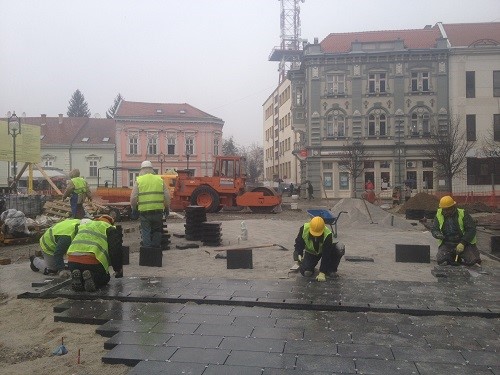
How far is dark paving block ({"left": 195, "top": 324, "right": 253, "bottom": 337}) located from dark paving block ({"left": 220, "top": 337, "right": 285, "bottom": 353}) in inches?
6.4

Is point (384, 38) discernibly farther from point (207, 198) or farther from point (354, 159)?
point (207, 198)

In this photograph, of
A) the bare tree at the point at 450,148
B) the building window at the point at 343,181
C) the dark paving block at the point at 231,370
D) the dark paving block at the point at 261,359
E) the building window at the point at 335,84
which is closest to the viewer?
the dark paving block at the point at 231,370

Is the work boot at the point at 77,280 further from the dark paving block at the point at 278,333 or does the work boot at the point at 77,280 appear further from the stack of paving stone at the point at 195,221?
the stack of paving stone at the point at 195,221

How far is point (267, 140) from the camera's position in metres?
70.9

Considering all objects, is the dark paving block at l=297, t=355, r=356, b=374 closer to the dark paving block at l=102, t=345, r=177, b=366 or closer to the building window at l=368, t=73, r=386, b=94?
the dark paving block at l=102, t=345, r=177, b=366

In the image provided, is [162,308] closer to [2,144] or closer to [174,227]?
[174,227]

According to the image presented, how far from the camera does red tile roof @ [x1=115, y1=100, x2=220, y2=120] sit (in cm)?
A: 5149

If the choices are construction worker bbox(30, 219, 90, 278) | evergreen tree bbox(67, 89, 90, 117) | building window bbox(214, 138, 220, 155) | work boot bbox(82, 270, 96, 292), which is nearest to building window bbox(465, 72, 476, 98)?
building window bbox(214, 138, 220, 155)

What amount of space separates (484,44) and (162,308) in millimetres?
38748

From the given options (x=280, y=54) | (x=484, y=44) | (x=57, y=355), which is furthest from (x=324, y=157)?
(x=57, y=355)

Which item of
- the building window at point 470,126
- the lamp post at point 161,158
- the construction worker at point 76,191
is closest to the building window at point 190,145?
the lamp post at point 161,158

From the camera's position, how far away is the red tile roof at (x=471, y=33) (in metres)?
39.3

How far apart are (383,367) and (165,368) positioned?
6.19 ft

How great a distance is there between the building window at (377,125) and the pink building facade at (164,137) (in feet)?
61.4
